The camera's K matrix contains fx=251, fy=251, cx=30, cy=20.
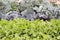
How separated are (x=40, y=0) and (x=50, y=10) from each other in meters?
0.60

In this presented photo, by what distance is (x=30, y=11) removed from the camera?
18.1ft

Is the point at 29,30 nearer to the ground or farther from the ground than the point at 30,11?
farther from the ground

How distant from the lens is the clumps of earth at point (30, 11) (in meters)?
5.32

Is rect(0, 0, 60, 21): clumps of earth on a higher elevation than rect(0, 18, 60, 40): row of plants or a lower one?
lower

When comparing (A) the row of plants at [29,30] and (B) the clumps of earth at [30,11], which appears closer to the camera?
(A) the row of plants at [29,30]

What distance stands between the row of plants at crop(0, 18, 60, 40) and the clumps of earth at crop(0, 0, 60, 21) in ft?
3.28

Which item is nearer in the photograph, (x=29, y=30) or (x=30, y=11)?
(x=29, y=30)

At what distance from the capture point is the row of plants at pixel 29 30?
3932mm

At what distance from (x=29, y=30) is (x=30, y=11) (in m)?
1.52

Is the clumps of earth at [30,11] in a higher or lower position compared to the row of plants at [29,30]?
lower

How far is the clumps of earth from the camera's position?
5324 mm

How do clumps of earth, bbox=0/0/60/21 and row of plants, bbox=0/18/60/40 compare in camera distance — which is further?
clumps of earth, bbox=0/0/60/21

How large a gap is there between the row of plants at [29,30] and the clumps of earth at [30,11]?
100 centimetres

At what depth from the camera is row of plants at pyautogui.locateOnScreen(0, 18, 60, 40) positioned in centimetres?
393
